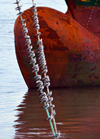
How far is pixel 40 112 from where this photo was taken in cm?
461

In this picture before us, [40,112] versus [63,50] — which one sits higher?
[63,50]

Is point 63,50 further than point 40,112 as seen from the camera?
Yes

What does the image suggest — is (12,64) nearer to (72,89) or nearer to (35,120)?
(72,89)

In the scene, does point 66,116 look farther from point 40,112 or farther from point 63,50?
point 63,50

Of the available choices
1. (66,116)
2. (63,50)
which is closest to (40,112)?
(66,116)

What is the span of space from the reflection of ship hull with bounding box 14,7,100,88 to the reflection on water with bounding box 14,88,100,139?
67 centimetres

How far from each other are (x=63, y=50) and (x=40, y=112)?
2428mm

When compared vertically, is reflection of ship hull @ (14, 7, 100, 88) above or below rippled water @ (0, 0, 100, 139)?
above

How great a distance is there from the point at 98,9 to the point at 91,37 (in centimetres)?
107

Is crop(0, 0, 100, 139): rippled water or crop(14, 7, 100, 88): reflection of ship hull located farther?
crop(14, 7, 100, 88): reflection of ship hull

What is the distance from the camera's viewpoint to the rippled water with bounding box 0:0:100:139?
354 cm

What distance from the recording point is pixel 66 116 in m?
4.37

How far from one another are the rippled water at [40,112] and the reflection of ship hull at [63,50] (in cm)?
40

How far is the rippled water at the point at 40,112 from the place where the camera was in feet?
11.6
